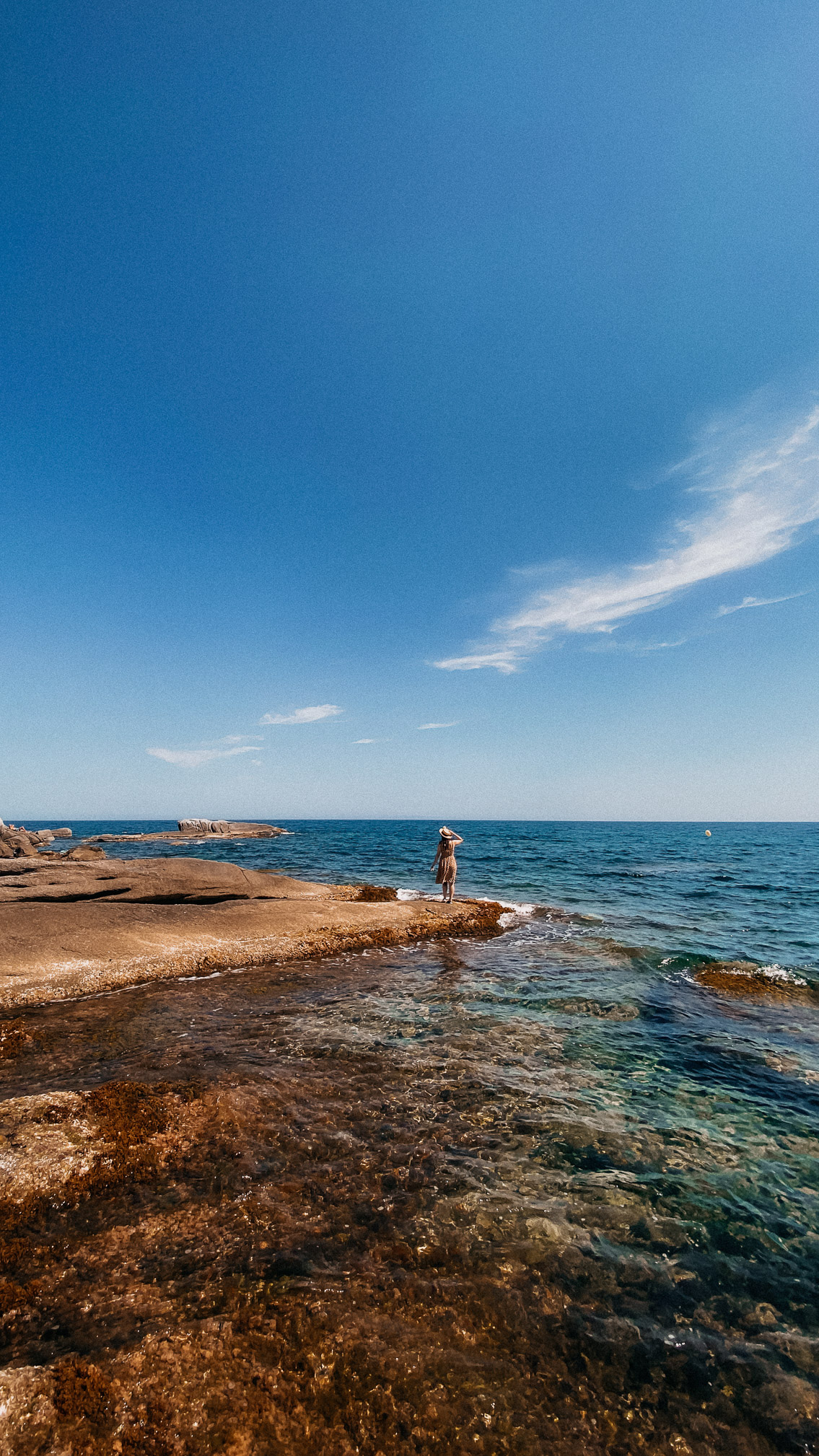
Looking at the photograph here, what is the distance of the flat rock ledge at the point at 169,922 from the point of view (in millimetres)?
13625

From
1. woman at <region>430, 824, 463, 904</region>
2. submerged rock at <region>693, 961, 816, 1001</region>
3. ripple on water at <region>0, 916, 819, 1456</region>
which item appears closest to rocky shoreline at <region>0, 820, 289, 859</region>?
woman at <region>430, 824, 463, 904</region>

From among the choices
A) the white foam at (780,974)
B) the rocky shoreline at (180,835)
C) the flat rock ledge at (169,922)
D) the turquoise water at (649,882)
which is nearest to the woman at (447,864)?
A: the flat rock ledge at (169,922)

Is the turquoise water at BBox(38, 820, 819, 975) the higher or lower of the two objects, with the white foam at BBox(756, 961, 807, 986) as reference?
lower

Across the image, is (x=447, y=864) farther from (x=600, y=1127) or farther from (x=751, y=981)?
(x=600, y=1127)

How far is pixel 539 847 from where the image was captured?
245ft

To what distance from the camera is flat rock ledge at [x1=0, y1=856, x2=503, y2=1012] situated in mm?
13625

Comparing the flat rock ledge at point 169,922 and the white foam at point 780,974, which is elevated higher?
the flat rock ledge at point 169,922

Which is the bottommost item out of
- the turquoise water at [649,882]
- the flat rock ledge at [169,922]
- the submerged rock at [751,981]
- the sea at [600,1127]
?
the turquoise water at [649,882]

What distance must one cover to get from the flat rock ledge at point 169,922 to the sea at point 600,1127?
109 cm

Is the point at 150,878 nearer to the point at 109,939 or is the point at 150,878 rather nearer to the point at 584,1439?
the point at 109,939

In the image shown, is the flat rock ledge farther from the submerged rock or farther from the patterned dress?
the submerged rock

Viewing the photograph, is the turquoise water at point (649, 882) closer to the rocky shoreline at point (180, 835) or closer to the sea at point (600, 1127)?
the sea at point (600, 1127)

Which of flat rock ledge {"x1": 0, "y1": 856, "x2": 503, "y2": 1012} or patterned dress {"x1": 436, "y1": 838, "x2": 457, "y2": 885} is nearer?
flat rock ledge {"x1": 0, "y1": 856, "x2": 503, "y2": 1012}

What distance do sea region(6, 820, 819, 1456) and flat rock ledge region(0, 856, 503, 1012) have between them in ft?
3.58
